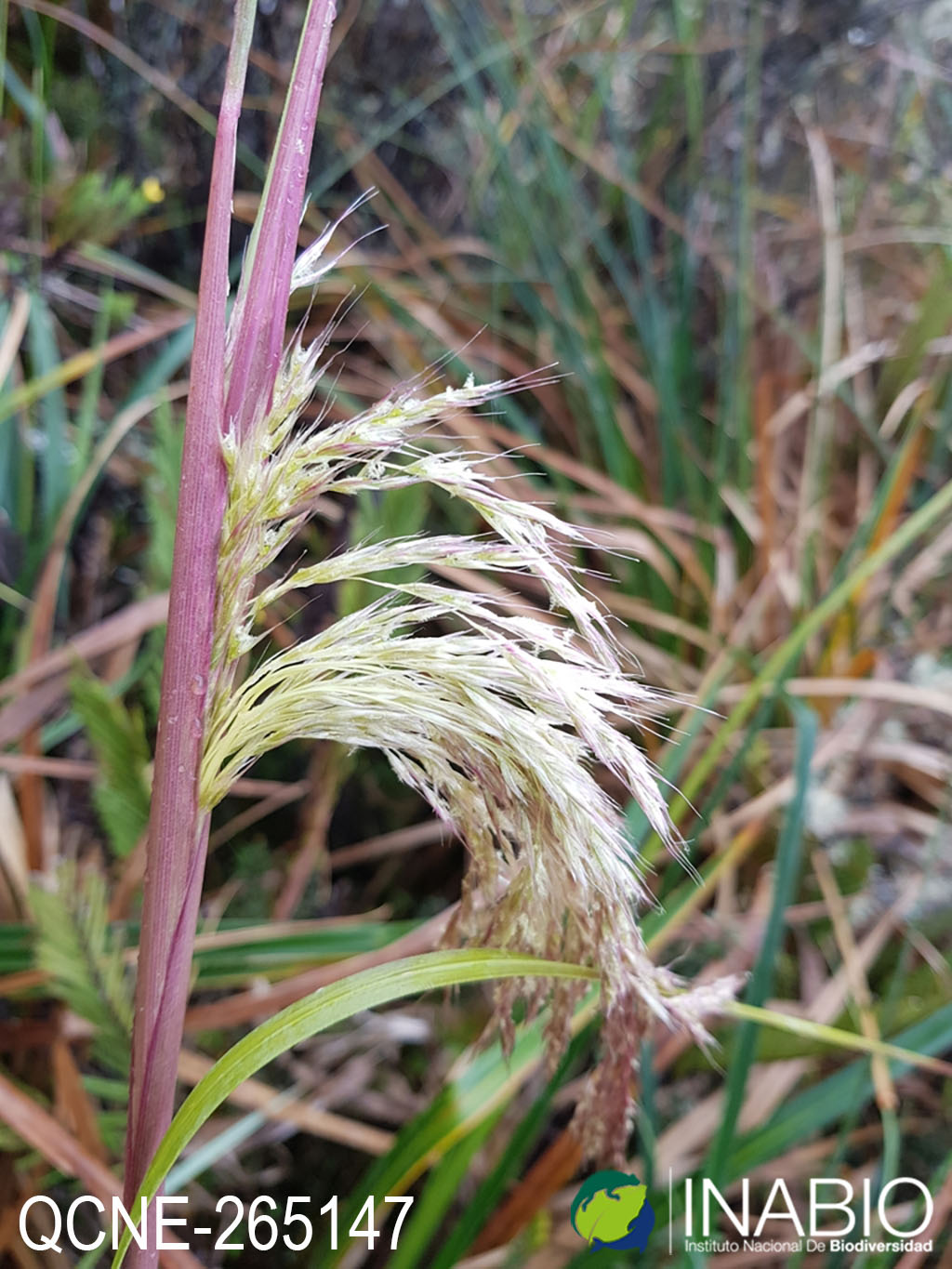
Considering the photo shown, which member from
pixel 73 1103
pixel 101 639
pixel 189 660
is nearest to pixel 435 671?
pixel 189 660

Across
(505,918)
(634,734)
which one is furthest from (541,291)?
(505,918)

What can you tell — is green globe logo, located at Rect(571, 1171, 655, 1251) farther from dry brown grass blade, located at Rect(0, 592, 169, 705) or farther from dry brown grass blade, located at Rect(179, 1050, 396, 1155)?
dry brown grass blade, located at Rect(0, 592, 169, 705)

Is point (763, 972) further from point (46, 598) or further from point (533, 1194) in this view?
point (46, 598)

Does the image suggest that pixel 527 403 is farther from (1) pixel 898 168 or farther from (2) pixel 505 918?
(2) pixel 505 918

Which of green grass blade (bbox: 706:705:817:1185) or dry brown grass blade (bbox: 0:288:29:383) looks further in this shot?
dry brown grass blade (bbox: 0:288:29:383)

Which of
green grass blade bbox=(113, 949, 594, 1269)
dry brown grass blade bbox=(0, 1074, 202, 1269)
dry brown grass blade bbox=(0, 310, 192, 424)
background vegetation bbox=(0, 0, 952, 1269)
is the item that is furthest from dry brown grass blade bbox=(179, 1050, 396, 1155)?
dry brown grass blade bbox=(0, 310, 192, 424)

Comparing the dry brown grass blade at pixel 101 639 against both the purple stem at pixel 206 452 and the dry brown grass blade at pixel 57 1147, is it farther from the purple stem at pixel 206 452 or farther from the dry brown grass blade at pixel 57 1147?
the purple stem at pixel 206 452
